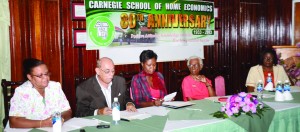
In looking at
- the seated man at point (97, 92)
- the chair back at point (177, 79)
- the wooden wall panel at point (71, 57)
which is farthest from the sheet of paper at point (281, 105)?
the wooden wall panel at point (71, 57)

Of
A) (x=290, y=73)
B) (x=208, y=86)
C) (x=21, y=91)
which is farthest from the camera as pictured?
(x=290, y=73)

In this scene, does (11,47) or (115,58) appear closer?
(11,47)

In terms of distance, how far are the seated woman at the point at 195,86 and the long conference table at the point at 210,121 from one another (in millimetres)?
577

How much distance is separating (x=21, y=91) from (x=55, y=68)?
1861 millimetres

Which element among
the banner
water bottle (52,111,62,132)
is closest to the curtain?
the banner

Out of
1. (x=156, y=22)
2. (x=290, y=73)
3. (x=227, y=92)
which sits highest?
(x=156, y=22)

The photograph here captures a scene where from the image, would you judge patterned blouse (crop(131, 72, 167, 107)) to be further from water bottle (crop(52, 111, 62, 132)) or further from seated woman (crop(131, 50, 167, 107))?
water bottle (crop(52, 111, 62, 132))

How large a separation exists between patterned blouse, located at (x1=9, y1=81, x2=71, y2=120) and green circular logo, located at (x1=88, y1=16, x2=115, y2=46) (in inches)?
73.0

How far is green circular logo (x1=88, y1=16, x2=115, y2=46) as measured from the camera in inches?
183

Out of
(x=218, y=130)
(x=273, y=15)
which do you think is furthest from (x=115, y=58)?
Result: (x=273, y=15)

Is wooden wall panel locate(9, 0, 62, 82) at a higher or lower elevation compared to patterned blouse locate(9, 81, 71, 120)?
higher

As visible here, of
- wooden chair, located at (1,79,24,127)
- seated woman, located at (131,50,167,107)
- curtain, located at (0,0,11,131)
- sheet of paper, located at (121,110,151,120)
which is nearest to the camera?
sheet of paper, located at (121,110,151,120)

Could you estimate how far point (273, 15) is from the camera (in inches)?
273

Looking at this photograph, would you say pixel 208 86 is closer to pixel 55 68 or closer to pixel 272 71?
pixel 272 71
